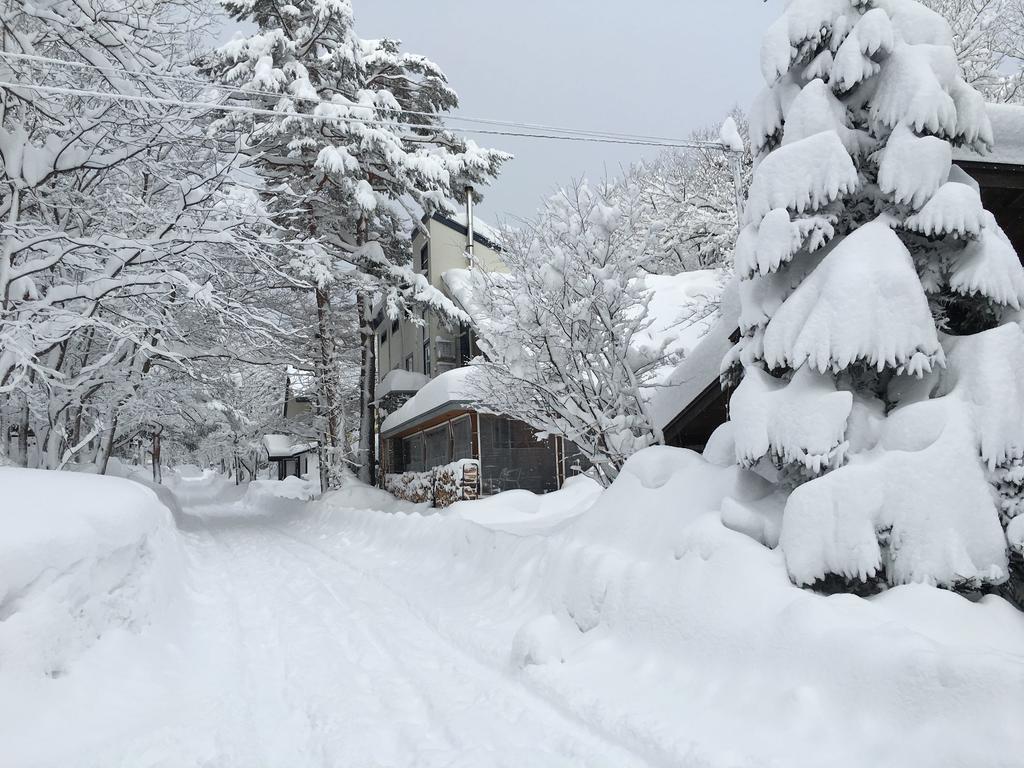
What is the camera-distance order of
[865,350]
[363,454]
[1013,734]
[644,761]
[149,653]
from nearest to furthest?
[1013,734], [644,761], [865,350], [149,653], [363,454]

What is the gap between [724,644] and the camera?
194 inches

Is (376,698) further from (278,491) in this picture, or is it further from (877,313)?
(278,491)

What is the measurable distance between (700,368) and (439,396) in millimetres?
10431

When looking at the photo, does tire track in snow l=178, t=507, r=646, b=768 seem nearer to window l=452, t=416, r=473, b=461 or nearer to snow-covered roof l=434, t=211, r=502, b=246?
window l=452, t=416, r=473, b=461

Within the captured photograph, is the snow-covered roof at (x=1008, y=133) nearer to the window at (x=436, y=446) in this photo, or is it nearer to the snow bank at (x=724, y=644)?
the snow bank at (x=724, y=644)

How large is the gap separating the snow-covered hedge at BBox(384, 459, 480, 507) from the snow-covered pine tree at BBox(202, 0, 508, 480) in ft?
9.89

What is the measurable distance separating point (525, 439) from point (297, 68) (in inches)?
513

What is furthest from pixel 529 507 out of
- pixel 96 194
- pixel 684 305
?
pixel 96 194

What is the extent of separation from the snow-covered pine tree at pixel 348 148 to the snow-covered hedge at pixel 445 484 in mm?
3016

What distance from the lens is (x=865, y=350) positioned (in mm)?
5098

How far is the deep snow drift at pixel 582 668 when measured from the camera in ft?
12.7

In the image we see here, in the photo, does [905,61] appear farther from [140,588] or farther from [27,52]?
[27,52]

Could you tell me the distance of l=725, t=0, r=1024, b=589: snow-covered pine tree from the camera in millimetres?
4809

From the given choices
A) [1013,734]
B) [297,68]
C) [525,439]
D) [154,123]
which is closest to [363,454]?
[525,439]
